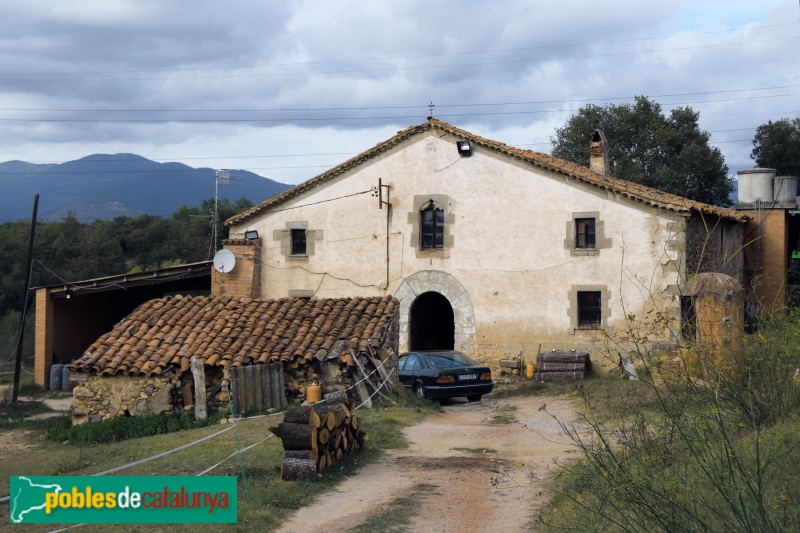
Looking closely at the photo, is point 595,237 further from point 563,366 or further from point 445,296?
point 445,296

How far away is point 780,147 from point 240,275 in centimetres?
3261

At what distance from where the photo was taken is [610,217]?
24.5 m

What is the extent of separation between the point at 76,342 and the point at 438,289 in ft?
41.1

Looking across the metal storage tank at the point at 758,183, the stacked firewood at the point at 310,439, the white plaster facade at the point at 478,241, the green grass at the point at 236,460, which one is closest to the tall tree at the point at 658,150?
the metal storage tank at the point at 758,183

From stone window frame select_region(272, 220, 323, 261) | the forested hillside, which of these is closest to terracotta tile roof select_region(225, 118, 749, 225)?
stone window frame select_region(272, 220, 323, 261)

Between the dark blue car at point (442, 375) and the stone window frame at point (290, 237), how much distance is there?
8371mm

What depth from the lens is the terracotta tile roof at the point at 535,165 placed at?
23875 millimetres

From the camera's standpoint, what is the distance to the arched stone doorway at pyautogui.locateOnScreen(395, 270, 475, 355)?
2619 cm

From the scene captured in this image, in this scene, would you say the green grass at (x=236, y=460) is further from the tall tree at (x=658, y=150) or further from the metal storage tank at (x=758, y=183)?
the tall tree at (x=658, y=150)

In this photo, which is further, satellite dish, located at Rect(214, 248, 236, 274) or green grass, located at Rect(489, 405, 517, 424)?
satellite dish, located at Rect(214, 248, 236, 274)

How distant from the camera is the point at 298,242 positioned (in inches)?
1112

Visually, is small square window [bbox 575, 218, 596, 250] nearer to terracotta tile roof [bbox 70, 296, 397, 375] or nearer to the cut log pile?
the cut log pile

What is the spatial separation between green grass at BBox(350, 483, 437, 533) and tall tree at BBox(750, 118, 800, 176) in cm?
4156

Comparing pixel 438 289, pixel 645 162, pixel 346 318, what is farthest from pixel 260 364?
pixel 645 162
